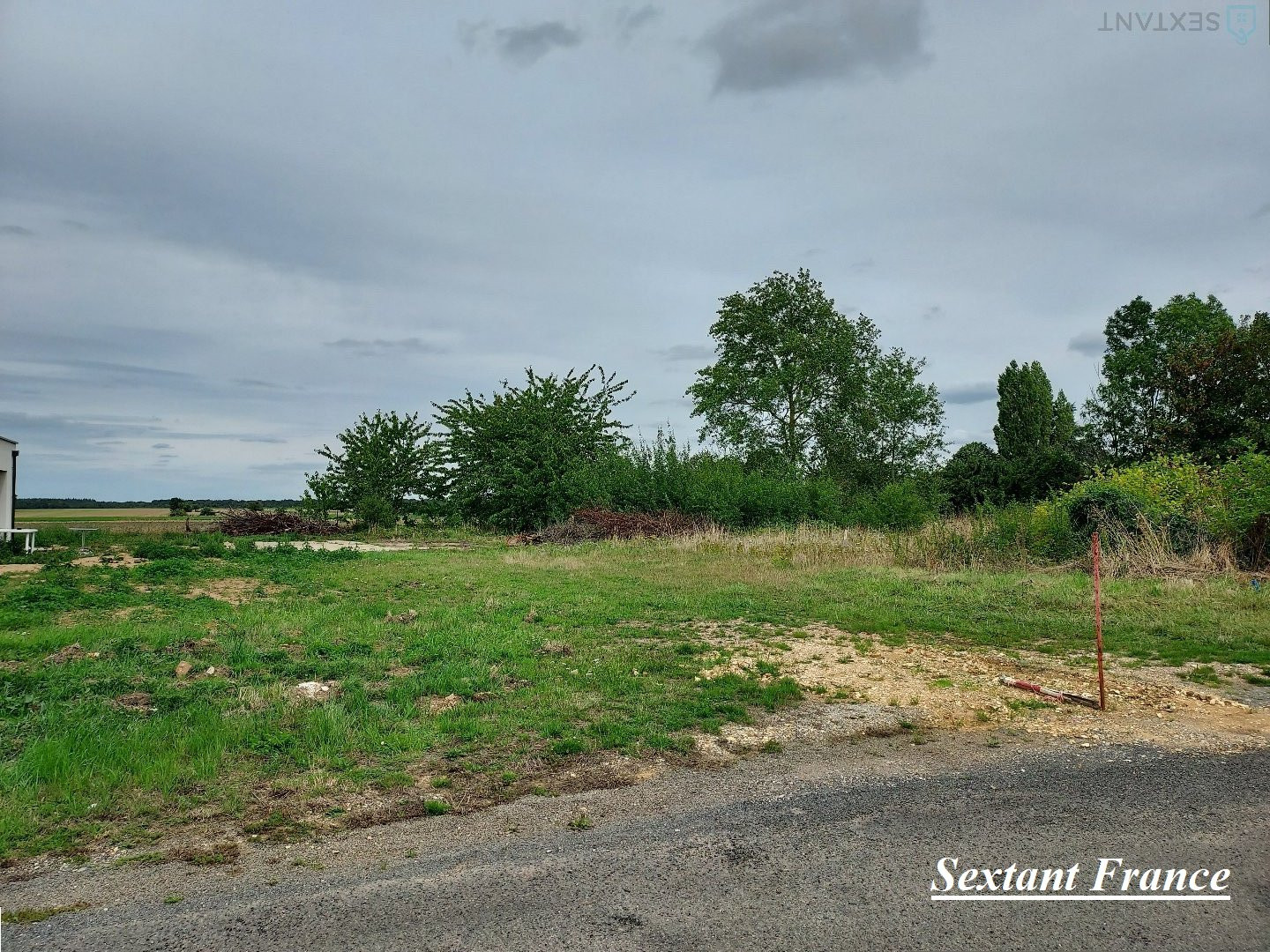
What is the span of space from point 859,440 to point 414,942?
36.8 meters

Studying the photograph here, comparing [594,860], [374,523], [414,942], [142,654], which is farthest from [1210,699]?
[374,523]

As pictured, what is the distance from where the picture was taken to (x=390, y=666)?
307 inches

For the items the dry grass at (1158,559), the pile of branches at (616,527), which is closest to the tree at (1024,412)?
the pile of branches at (616,527)

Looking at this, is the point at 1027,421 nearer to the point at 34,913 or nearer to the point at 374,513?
the point at 374,513

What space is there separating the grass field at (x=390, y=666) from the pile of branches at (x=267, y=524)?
15.9 meters

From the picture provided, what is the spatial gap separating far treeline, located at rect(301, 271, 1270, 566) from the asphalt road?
21.9 meters

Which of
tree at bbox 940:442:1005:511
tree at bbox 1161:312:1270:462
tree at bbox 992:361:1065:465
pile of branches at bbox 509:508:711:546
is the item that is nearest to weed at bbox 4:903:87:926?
pile of branches at bbox 509:508:711:546

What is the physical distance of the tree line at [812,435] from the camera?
1104 inches

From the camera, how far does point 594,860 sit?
3893 mm

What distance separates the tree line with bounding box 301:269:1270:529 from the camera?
2805 centimetres

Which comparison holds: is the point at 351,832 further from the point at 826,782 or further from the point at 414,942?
the point at 826,782

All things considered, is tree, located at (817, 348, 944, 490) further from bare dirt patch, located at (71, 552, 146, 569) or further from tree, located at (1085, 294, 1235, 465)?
bare dirt patch, located at (71, 552, 146, 569)

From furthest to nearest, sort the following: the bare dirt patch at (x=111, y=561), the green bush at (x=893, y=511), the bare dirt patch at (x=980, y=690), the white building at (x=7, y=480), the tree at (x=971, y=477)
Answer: the tree at (x=971, y=477) → the green bush at (x=893, y=511) → the white building at (x=7, y=480) → the bare dirt patch at (x=111, y=561) → the bare dirt patch at (x=980, y=690)

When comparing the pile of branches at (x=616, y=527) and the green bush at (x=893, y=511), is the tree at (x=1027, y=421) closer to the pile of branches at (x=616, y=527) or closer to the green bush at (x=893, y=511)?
the green bush at (x=893, y=511)
